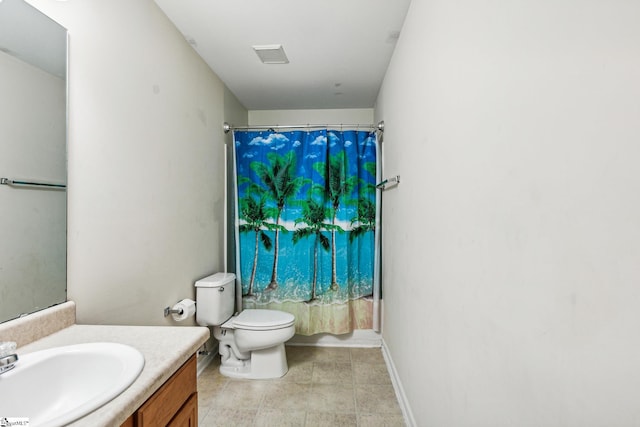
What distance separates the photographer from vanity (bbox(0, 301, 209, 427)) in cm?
79

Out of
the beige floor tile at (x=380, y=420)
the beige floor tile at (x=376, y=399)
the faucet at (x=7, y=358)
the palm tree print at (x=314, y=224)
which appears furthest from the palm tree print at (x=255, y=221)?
the faucet at (x=7, y=358)

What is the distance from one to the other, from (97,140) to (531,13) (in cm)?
157

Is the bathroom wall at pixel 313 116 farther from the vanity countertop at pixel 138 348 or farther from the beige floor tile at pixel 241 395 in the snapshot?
the vanity countertop at pixel 138 348

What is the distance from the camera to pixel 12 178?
1056 mm

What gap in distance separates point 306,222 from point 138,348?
1931mm

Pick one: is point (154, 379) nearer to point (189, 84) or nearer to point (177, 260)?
point (177, 260)

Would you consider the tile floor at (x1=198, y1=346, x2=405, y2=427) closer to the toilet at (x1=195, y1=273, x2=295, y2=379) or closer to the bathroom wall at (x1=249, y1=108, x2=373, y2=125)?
the toilet at (x1=195, y1=273, x2=295, y2=379)

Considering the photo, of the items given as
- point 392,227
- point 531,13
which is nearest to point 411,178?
point 392,227

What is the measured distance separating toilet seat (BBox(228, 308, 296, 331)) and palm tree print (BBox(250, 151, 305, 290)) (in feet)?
1.29

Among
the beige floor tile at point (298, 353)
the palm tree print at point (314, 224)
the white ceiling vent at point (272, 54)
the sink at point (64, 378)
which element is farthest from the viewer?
the palm tree print at point (314, 224)

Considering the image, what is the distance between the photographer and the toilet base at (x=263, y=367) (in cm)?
241

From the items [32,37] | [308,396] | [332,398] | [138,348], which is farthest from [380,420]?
[32,37]

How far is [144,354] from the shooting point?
98 centimetres

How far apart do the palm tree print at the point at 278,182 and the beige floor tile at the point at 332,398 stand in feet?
3.11
